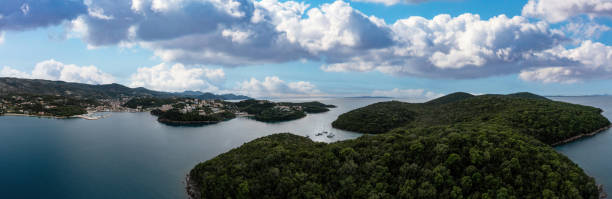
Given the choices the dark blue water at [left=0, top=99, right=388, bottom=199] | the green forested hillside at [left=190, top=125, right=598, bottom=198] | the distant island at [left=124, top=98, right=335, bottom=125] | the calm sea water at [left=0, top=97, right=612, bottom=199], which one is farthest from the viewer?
the distant island at [left=124, top=98, right=335, bottom=125]

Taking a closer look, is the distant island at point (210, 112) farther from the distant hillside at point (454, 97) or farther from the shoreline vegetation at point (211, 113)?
the distant hillside at point (454, 97)

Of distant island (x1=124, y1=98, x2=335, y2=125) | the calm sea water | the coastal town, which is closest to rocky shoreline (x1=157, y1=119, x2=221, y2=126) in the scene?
distant island (x1=124, y1=98, x2=335, y2=125)

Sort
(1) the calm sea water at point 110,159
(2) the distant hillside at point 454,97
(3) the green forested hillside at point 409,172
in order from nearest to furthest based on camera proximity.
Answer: (3) the green forested hillside at point 409,172 → (1) the calm sea water at point 110,159 → (2) the distant hillside at point 454,97

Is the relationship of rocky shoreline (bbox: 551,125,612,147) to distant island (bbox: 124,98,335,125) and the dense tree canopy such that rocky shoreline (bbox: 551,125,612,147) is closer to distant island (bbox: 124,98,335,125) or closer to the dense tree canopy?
distant island (bbox: 124,98,335,125)

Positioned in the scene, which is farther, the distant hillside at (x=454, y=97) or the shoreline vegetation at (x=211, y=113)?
the distant hillside at (x=454, y=97)

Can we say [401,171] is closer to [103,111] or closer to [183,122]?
[183,122]

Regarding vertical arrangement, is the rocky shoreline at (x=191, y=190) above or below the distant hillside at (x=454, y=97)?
below

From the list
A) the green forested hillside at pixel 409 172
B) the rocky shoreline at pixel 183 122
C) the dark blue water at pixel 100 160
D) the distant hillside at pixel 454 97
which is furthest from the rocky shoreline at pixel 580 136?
the rocky shoreline at pixel 183 122

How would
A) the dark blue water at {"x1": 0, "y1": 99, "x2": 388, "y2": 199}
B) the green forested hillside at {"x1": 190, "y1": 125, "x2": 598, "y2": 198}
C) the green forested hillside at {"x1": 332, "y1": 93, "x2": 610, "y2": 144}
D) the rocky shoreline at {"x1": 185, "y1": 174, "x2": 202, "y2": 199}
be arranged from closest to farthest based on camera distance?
1. the green forested hillside at {"x1": 190, "y1": 125, "x2": 598, "y2": 198}
2. the rocky shoreline at {"x1": 185, "y1": 174, "x2": 202, "y2": 199}
3. the dark blue water at {"x1": 0, "y1": 99, "x2": 388, "y2": 199}
4. the green forested hillside at {"x1": 332, "y1": 93, "x2": 610, "y2": 144}

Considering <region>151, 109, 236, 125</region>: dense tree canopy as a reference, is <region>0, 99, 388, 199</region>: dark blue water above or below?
below
